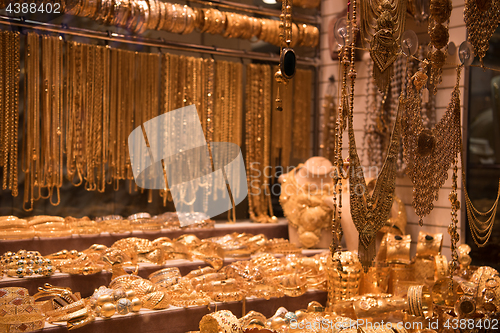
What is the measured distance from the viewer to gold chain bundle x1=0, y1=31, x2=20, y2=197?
3268 mm

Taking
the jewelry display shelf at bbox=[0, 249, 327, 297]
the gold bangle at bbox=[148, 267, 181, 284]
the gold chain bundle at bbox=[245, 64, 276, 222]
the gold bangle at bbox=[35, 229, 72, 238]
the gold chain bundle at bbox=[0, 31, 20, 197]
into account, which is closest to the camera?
the jewelry display shelf at bbox=[0, 249, 327, 297]

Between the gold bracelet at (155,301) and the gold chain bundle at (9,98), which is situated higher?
the gold chain bundle at (9,98)

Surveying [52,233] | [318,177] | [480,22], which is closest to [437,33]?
[480,22]

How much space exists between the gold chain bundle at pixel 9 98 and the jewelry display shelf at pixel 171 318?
60.1 inches

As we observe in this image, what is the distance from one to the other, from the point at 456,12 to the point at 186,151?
225 cm

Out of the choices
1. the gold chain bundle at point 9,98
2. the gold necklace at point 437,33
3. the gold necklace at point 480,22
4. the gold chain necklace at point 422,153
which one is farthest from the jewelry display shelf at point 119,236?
the gold necklace at point 480,22

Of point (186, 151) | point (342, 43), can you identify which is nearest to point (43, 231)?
point (186, 151)

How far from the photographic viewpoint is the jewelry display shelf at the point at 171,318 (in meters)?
2.33

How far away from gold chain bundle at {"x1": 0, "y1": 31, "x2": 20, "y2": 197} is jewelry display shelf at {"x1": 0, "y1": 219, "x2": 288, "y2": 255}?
59 centimetres

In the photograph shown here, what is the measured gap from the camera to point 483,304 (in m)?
2.63

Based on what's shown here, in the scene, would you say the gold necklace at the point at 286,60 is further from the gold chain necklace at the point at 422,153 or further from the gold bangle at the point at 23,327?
the gold bangle at the point at 23,327

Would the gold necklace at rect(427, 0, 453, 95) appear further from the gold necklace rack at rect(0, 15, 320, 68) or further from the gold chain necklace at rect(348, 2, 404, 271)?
the gold necklace rack at rect(0, 15, 320, 68)

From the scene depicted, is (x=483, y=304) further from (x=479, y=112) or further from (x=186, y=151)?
(x=186, y=151)

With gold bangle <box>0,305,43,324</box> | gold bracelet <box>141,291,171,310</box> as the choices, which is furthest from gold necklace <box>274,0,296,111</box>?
gold bangle <box>0,305,43,324</box>
